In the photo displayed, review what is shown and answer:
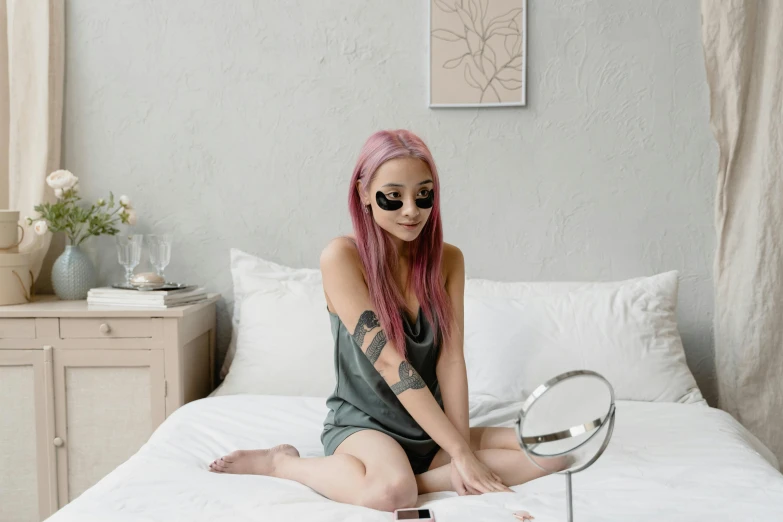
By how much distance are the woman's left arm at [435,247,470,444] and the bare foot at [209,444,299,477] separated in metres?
0.37

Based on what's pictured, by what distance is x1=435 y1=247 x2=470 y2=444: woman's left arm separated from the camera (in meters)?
1.67

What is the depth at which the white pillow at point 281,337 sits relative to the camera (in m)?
2.21

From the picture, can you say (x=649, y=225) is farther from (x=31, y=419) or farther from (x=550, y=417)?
(x=31, y=419)

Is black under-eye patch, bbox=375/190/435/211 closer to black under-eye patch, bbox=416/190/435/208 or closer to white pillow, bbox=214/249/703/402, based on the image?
black under-eye patch, bbox=416/190/435/208

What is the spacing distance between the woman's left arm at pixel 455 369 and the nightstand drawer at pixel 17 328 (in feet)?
4.19

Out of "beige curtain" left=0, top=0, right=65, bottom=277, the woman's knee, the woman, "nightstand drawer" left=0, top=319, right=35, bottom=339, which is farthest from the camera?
"beige curtain" left=0, top=0, right=65, bottom=277

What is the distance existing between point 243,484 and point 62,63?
176 centimetres

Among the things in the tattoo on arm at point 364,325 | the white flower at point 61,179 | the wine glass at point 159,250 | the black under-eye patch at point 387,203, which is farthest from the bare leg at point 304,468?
the white flower at point 61,179

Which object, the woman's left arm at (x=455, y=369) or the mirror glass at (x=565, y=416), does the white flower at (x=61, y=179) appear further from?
the mirror glass at (x=565, y=416)

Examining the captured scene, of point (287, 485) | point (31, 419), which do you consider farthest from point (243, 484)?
point (31, 419)

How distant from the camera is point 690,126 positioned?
2.43 metres

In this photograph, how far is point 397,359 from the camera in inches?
63.1

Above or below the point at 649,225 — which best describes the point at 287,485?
below

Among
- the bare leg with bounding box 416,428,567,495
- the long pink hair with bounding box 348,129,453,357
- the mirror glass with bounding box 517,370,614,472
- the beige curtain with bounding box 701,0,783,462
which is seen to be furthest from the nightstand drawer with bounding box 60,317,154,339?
the beige curtain with bounding box 701,0,783,462
